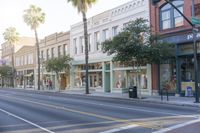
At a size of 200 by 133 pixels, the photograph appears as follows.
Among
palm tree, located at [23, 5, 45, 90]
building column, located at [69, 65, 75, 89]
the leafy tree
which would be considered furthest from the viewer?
palm tree, located at [23, 5, 45, 90]

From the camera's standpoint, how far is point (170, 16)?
29.9 m

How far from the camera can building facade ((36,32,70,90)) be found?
4975 centimetres

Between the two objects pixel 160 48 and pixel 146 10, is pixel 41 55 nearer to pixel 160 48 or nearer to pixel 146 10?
pixel 146 10

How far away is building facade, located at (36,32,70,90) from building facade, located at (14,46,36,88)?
275 inches

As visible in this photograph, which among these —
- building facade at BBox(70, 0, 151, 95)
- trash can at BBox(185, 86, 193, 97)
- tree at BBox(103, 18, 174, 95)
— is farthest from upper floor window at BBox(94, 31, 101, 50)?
trash can at BBox(185, 86, 193, 97)

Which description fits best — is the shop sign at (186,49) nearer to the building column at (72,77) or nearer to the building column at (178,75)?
the building column at (178,75)

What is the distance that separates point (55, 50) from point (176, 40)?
2750cm

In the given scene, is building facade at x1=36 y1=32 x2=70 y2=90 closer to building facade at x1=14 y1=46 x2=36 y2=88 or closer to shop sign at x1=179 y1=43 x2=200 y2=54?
building facade at x1=14 y1=46 x2=36 y2=88

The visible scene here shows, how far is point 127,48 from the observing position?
2644 centimetres

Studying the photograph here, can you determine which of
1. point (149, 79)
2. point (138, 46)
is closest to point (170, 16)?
point (138, 46)

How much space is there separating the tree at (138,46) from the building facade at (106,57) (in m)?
4.42

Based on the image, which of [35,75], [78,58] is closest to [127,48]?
[78,58]

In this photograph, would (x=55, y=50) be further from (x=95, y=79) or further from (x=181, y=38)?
(x=181, y=38)

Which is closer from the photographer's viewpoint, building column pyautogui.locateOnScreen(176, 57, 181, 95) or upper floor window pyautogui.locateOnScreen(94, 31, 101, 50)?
building column pyautogui.locateOnScreen(176, 57, 181, 95)
